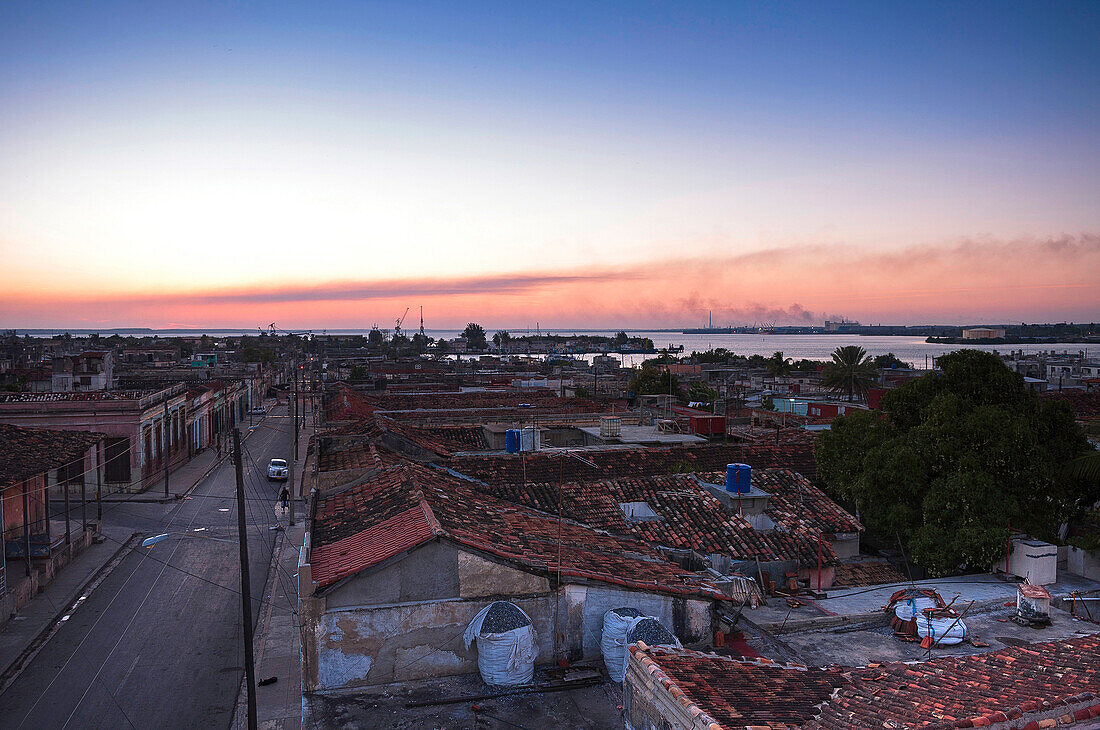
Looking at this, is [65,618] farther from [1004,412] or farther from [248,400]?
[248,400]

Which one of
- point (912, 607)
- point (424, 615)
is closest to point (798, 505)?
point (912, 607)

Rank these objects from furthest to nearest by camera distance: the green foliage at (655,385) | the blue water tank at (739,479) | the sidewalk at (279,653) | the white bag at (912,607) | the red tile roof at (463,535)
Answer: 1. the green foliage at (655,385)
2. the blue water tank at (739,479)
3. the sidewalk at (279,653)
4. the white bag at (912,607)
5. the red tile roof at (463,535)

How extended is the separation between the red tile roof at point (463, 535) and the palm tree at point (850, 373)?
136 ft

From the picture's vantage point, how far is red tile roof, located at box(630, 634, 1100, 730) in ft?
20.9

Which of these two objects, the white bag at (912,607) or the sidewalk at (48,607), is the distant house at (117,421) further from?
the white bag at (912,607)

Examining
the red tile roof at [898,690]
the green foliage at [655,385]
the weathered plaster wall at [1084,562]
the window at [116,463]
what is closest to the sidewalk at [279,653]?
A: the red tile roof at [898,690]

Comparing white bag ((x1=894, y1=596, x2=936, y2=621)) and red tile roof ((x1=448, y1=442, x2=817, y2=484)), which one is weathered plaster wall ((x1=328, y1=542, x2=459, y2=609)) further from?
red tile roof ((x1=448, y1=442, x2=817, y2=484))

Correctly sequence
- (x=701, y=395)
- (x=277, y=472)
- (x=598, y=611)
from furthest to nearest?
1. (x=701, y=395)
2. (x=277, y=472)
3. (x=598, y=611)

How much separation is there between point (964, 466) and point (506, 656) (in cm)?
1234

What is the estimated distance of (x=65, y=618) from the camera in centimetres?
1822

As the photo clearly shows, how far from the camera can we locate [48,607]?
1889 centimetres

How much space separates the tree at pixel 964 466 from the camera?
1644cm

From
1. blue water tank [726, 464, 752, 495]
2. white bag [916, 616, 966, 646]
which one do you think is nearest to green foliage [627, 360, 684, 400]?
blue water tank [726, 464, 752, 495]

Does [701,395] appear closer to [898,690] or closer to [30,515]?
[30,515]
